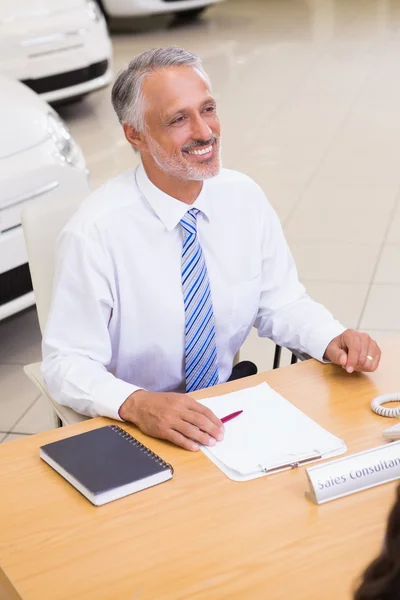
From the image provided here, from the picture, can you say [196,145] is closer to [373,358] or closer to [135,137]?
[135,137]

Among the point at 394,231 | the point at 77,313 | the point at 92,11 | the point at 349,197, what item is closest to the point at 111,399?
the point at 77,313

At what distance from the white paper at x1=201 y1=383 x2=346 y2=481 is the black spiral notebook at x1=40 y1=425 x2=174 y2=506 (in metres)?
0.11

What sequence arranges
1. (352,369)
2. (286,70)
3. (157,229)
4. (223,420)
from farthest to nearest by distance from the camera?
(286,70) → (157,229) → (352,369) → (223,420)

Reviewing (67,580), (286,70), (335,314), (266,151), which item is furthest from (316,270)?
(286,70)

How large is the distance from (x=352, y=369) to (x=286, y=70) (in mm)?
6135

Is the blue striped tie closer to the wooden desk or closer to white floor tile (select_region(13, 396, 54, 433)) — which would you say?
the wooden desk

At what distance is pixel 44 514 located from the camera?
1491mm

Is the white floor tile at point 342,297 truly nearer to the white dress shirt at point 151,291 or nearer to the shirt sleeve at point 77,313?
the white dress shirt at point 151,291

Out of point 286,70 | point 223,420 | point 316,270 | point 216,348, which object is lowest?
point 286,70

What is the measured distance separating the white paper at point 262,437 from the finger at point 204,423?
14 millimetres

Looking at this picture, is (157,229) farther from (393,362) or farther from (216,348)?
(393,362)

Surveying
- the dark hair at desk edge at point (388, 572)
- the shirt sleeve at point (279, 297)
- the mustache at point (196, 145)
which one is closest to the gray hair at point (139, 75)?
the mustache at point (196, 145)

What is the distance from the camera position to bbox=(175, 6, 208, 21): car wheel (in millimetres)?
9812

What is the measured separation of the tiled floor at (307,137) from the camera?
368cm
